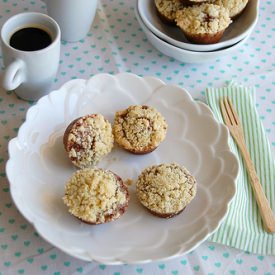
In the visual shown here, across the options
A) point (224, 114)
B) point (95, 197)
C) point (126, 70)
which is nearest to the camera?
point (95, 197)

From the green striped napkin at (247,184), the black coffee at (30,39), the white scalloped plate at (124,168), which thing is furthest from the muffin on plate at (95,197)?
the black coffee at (30,39)

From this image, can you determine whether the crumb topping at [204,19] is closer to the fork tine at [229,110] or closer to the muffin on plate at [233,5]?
the muffin on plate at [233,5]

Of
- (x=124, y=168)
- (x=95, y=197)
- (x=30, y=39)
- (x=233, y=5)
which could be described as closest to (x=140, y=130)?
(x=124, y=168)

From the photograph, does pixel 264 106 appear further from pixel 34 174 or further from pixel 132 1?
pixel 34 174

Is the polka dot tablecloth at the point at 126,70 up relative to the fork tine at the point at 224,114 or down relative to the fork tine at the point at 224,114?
down

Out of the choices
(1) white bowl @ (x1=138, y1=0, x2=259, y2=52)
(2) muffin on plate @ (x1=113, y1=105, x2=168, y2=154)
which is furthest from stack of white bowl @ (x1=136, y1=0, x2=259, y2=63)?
(2) muffin on plate @ (x1=113, y1=105, x2=168, y2=154)

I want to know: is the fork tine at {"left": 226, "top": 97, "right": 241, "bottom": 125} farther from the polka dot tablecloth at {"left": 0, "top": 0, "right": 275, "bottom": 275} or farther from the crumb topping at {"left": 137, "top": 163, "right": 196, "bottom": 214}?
the crumb topping at {"left": 137, "top": 163, "right": 196, "bottom": 214}

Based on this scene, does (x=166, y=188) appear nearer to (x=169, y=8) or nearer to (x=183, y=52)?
(x=183, y=52)
